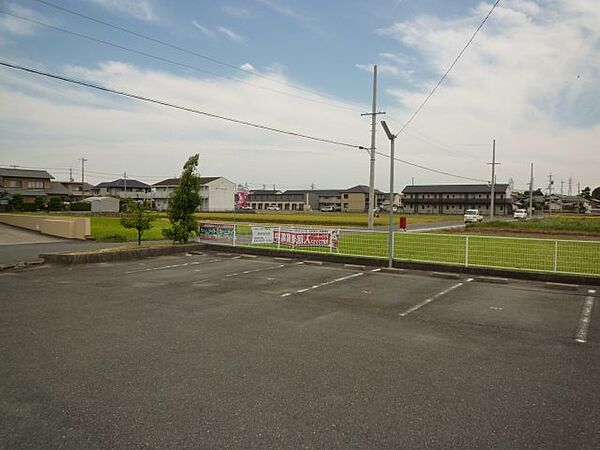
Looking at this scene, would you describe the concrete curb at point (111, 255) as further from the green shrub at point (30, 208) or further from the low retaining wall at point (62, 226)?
the green shrub at point (30, 208)

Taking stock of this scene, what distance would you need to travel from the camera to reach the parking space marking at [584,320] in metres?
5.68

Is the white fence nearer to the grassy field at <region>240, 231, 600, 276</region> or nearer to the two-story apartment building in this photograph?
the grassy field at <region>240, 231, 600, 276</region>

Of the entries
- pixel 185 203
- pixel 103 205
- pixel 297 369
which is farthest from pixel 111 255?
pixel 103 205

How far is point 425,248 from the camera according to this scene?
50.9 ft

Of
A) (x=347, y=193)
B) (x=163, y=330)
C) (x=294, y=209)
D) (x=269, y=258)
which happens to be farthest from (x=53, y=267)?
(x=294, y=209)

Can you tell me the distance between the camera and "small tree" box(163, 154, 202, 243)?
15.7 m

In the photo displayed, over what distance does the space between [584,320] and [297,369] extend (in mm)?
5117

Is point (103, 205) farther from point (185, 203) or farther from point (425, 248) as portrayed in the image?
point (425, 248)

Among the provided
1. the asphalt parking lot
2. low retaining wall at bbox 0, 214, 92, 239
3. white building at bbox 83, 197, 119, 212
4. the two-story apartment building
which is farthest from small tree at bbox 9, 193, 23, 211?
the two-story apartment building

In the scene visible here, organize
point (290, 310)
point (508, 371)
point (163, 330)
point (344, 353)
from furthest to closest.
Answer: point (290, 310)
point (163, 330)
point (344, 353)
point (508, 371)

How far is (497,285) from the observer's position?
9641 mm

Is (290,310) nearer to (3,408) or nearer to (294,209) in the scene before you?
(3,408)

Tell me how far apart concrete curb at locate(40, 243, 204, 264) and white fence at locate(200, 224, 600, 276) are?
2096 millimetres

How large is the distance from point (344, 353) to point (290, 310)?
88.0 inches
